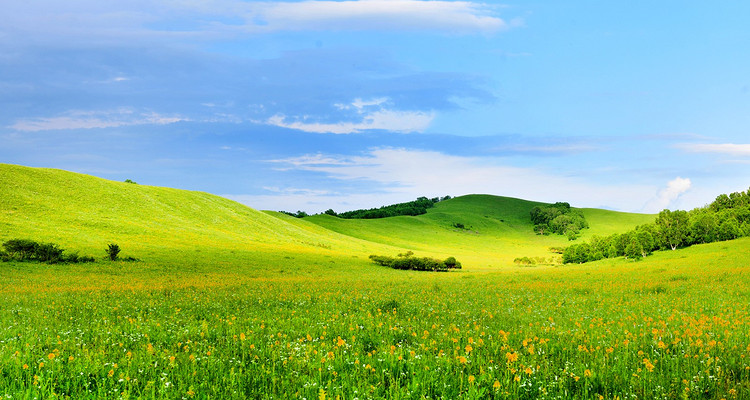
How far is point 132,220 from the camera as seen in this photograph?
84688 millimetres

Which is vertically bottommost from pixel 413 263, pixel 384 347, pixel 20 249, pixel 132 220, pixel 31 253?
pixel 413 263

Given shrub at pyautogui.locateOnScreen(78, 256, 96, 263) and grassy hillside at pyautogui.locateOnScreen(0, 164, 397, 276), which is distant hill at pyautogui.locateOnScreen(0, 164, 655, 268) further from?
shrub at pyautogui.locateOnScreen(78, 256, 96, 263)

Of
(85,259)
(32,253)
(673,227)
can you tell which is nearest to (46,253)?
(32,253)

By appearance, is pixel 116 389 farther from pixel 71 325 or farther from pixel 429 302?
pixel 429 302

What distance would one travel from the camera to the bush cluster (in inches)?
1780

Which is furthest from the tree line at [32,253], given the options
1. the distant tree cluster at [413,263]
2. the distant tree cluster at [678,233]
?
the distant tree cluster at [678,233]

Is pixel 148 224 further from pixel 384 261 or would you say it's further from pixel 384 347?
pixel 384 347

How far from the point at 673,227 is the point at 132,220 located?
340ft

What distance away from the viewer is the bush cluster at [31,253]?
45219 millimetres

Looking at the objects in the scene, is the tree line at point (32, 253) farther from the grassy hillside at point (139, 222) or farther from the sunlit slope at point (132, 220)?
the grassy hillside at point (139, 222)

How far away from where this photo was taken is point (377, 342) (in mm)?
9531

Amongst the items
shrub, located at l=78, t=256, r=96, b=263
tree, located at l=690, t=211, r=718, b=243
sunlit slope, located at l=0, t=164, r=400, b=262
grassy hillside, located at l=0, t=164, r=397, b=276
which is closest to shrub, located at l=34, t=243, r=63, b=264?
shrub, located at l=78, t=256, r=96, b=263

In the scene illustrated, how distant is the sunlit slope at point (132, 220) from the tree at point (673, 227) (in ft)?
189

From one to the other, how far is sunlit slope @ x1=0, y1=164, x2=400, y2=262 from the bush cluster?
26.8 feet
